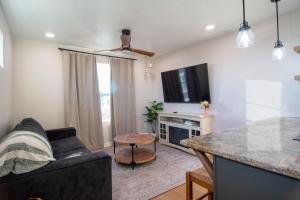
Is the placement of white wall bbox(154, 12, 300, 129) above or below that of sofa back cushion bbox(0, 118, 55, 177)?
→ above

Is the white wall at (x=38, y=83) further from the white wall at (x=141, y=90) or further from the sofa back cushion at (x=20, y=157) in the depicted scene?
the sofa back cushion at (x=20, y=157)

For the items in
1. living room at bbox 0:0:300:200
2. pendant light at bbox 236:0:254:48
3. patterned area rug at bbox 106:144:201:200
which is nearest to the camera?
living room at bbox 0:0:300:200

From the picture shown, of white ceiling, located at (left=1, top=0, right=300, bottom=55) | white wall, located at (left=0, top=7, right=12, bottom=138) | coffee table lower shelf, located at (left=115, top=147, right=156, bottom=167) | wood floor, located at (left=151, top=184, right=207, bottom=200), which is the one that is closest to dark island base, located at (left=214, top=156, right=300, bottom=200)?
wood floor, located at (left=151, top=184, right=207, bottom=200)

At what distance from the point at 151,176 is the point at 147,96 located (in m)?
2.80

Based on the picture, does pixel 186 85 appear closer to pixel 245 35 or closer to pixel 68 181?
pixel 245 35

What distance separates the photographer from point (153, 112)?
498 centimetres

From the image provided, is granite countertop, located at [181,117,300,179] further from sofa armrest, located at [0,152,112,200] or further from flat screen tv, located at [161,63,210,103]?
flat screen tv, located at [161,63,210,103]

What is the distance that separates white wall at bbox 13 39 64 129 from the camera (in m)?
3.43

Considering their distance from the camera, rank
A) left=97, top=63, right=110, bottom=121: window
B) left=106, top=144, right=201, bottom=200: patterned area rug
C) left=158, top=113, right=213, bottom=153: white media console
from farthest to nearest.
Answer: left=97, top=63, right=110, bottom=121: window < left=158, top=113, right=213, bottom=153: white media console < left=106, top=144, right=201, bottom=200: patterned area rug

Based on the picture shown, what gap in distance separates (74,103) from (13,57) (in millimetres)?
1383

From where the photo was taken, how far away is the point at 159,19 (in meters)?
2.74

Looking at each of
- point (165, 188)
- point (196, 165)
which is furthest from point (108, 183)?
point (196, 165)

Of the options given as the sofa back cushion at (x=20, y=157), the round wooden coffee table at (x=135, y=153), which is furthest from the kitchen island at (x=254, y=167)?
the round wooden coffee table at (x=135, y=153)

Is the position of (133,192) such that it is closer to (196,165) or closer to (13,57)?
(196,165)
